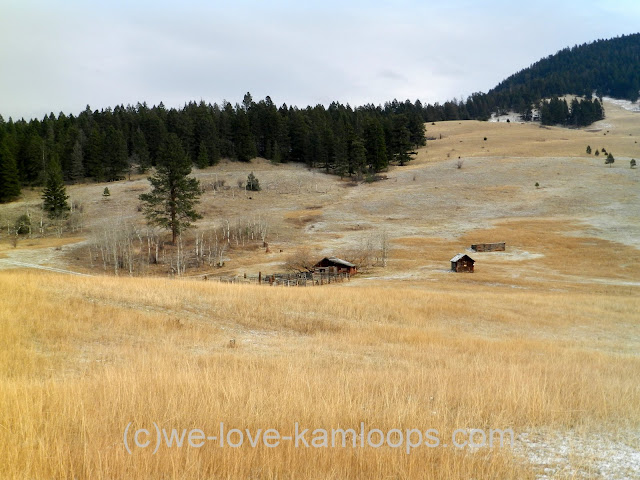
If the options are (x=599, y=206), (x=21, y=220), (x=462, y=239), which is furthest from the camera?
(x=599, y=206)

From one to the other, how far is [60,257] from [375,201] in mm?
50572

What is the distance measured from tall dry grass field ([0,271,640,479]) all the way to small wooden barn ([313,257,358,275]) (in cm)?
2586

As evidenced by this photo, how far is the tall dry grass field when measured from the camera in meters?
3.74

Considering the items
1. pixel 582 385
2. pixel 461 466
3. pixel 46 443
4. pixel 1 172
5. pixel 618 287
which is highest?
pixel 1 172

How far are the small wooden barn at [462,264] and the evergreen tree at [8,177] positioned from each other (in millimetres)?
76388

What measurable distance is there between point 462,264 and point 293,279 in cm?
1734

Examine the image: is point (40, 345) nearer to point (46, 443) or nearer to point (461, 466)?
point (46, 443)

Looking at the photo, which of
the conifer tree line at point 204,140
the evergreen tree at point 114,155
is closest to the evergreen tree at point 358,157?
the conifer tree line at point 204,140

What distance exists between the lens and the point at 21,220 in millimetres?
63062

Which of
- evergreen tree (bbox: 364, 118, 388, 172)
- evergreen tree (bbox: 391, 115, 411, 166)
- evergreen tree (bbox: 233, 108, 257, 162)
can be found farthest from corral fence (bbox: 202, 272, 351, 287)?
evergreen tree (bbox: 391, 115, 411, 166)

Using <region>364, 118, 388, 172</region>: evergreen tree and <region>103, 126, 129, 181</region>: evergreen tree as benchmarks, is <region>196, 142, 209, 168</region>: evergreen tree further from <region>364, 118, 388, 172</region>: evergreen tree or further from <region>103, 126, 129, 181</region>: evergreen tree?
<region>364, 118, 388, 172</region>: evergreen tree

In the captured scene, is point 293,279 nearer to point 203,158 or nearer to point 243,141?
point 203,158

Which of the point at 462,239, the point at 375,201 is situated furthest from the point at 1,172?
the point at 462,239

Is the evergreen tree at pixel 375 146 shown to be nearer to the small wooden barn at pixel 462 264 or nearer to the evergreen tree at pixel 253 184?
the evergreen tree at pixel 253 184
